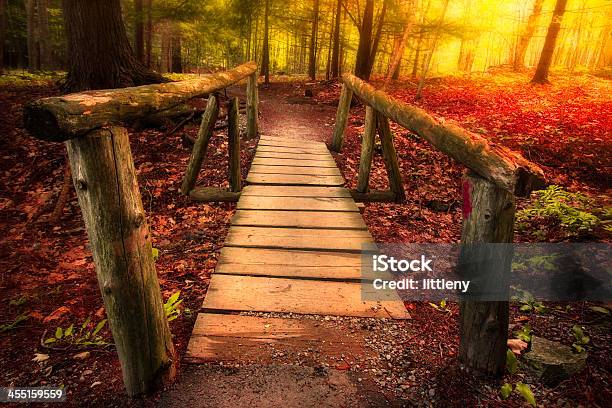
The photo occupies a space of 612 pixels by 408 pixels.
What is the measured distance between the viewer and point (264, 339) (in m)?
2.60

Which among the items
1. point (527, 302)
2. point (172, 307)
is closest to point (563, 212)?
point (527, 302)

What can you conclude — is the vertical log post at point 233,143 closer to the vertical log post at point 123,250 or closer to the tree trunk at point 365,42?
the vertical log post at point 123,250

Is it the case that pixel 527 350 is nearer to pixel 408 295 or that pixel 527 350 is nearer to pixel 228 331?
pixel 408 295

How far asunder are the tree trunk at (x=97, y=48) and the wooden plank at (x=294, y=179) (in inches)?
173

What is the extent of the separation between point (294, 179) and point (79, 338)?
376 centimetres

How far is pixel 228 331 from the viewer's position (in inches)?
105

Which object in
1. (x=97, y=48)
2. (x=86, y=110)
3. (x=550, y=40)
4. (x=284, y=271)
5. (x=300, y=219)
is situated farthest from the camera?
(x=550, y=40)

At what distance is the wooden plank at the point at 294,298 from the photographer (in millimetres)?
2914

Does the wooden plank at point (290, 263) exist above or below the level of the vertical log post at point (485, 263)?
below

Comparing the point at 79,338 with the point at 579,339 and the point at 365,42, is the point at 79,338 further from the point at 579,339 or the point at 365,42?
the point at 365,42

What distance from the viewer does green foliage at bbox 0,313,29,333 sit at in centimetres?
284

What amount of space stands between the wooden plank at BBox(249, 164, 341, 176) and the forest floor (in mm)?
369

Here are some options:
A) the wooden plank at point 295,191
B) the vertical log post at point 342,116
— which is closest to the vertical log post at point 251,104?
the vertical log post at point 342,116

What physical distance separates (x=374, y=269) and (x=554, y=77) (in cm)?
2039
